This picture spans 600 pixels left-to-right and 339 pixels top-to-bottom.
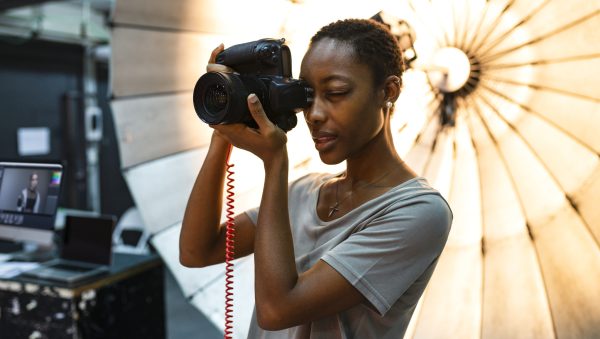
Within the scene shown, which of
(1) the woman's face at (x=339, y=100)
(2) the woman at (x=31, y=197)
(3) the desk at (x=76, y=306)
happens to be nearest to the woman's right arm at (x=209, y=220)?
(1) the woman's face at (x=339, y=100)

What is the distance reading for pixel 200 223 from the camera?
3.52ft

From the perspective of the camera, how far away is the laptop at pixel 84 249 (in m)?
2.05

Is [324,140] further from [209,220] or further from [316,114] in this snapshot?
[209,220]

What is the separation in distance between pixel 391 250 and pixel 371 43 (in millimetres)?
346

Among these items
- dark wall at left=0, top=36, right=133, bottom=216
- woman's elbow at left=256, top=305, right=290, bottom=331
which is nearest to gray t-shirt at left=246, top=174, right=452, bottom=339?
woman's elbow at left=256, top=305, right=290, bottom=331

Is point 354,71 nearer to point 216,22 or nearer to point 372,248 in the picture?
point 372,248

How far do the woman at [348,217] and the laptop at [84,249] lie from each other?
127cm

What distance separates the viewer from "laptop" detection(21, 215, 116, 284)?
2.05 metres

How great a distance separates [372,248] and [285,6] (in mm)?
638

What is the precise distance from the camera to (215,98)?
87cm

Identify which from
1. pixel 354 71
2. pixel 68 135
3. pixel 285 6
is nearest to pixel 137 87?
pixel 285 6

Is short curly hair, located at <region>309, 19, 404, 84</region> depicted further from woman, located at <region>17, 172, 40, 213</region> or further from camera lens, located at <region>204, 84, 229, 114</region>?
woman, located at <region>17, 172, 40, 213</region>

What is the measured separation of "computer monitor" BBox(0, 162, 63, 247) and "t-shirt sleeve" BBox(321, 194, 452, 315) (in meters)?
1.45

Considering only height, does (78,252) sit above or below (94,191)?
above
